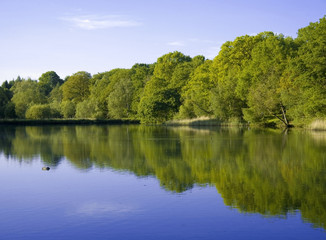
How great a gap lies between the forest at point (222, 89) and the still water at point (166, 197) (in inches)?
899

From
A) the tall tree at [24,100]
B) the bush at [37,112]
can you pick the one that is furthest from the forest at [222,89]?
the tall tree at [24,100]

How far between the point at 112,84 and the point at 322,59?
7225cm

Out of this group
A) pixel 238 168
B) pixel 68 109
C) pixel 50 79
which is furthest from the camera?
pixel 50 79

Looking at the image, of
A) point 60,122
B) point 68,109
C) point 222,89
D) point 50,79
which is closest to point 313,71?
point 222,89

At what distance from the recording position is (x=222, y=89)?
206 feet

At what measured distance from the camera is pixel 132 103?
9625 cm

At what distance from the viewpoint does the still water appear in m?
9.85

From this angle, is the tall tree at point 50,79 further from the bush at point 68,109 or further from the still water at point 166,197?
the still water at point 166,197

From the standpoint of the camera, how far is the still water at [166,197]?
9.85 m

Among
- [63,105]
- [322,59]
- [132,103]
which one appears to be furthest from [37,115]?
[322,59]

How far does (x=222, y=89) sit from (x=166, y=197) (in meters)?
51.0

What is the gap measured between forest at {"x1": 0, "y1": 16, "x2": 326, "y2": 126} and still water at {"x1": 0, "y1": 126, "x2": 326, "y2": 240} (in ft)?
74.9

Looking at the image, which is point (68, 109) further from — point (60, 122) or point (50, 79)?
point (50, 79)

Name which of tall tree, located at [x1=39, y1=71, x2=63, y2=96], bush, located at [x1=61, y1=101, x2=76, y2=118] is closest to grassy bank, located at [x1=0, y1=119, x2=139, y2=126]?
bush, located at [x1=61, y1=101, x2=76, y2=118]
